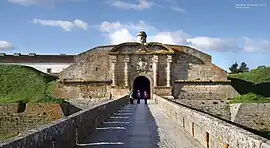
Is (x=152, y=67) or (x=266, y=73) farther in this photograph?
(x=266, y=73)

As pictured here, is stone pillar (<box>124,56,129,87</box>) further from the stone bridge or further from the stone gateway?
the stone bridge

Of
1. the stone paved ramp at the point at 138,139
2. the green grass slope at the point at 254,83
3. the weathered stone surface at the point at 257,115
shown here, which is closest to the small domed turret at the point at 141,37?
the green grass slope at the point at 254,83

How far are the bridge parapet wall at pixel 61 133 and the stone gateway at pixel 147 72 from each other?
26.8m

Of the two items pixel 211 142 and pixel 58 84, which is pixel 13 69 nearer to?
pixel 58 84

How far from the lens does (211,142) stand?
325 inches

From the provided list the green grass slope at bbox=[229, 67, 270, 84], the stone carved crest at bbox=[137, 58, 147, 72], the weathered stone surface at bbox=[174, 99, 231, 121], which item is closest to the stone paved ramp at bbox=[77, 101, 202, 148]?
Result: the weathered stone surface at bbox=[174, 99, 231, 121]

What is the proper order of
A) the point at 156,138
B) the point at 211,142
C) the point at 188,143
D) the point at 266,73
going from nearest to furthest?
the point at 211,142, the point at 188,143, the point at 156,138, the point at 266,73

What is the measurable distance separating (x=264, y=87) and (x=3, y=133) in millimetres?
26261

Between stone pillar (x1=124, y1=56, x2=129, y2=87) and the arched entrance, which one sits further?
the arched entrance

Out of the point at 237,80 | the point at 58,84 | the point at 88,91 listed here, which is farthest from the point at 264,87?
the point at 58,84

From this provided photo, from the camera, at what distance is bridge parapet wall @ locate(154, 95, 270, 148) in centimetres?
539

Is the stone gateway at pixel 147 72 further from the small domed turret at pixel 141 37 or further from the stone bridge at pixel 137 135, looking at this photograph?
the stone bridge at pixel 137 135

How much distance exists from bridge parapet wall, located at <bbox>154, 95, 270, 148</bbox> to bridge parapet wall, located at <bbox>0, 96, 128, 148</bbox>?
2.67 metres

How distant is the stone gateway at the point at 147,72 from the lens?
3947cm
